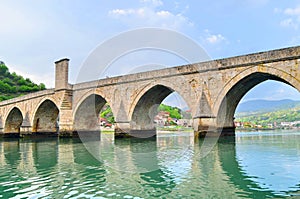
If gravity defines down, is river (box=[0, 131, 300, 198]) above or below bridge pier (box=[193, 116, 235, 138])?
below

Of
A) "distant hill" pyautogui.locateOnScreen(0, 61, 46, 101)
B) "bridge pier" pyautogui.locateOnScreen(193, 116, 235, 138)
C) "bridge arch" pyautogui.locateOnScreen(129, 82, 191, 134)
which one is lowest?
"bridge pier" pyautogui.locateOnScreen(193, 116, 235, 138)

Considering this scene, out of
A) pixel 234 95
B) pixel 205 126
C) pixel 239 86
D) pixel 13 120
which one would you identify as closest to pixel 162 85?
pixel 205 126

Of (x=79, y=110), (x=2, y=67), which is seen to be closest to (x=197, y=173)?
(x=79, y=110)

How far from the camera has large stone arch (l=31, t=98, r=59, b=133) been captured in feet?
93.1

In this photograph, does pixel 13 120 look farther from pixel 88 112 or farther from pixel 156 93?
pixel 156 93

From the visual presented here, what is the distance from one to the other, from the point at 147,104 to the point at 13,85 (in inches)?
1957

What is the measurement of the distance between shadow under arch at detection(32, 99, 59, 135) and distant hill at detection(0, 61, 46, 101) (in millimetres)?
25186

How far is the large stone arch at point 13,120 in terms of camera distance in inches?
1328

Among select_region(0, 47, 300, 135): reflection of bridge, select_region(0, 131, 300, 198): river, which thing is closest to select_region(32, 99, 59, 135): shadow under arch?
select_region(0, 47, 300, 135): reflection of bridge

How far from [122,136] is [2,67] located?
184 feet

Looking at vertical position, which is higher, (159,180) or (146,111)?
(146,111)

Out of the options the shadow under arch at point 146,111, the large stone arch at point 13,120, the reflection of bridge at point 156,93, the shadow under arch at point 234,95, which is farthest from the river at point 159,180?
the large stone arch at point 13,120

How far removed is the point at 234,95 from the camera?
1652 cm

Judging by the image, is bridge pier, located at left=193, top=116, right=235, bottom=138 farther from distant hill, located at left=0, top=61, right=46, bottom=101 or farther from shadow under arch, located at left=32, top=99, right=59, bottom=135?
distant hill, located at left=0, top=61, right=46, bottom=101
